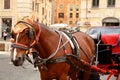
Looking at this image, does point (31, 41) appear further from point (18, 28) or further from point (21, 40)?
point (18, 28)

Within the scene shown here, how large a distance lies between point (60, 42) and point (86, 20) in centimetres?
3115

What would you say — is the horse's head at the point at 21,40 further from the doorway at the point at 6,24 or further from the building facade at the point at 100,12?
the doorway at the point at 6,24

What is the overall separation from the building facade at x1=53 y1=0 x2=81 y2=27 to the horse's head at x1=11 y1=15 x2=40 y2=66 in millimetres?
111816

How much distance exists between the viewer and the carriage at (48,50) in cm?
615

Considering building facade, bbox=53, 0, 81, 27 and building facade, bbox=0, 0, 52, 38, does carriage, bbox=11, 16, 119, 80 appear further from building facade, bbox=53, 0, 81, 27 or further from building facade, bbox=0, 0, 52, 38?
building facade, bbox=53, 0, 81, 27

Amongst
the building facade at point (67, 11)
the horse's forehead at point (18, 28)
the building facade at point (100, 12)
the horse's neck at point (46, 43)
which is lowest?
the building facade at point (67, 11)

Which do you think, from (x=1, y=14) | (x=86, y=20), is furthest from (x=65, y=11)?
(x=86, y=20)

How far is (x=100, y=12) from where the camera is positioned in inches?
1480

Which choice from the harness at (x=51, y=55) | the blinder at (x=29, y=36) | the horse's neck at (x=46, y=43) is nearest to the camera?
the blinder at (x=29, y=36)

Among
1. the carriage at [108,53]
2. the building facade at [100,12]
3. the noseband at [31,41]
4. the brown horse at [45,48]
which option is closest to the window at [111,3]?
the building facade at [100,12]

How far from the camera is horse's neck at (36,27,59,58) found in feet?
21.9

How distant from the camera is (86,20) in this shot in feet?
124

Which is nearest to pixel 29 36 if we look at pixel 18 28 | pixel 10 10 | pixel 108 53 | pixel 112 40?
pixel 18 28

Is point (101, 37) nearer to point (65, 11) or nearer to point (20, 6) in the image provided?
point (20, 6)
